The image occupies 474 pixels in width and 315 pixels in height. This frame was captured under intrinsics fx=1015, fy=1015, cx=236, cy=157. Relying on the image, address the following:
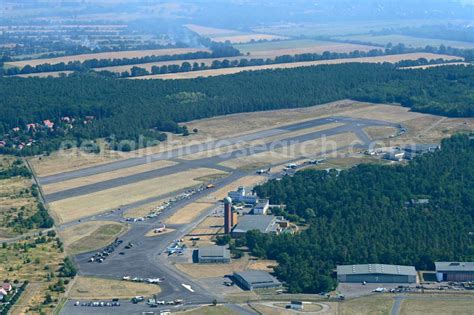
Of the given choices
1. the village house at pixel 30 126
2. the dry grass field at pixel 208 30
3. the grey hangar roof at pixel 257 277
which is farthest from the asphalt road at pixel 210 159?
the dry grass field at pixel 208 30

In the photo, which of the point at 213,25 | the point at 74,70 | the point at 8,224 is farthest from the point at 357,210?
the point at 213,25

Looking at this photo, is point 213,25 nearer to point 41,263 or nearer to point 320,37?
point 320,37

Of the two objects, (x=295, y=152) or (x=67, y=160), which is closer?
(x=67, y=160)

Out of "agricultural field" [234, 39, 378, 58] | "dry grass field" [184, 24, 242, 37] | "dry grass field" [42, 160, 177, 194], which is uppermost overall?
"dry grass field" [184, 24, 242, 37]

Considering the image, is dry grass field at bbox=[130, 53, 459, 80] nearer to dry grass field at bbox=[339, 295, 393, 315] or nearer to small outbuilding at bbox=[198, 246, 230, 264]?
small outbuilding at bbox=[198, 246, 230, 264]

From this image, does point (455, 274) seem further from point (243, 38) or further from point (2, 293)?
point (243, 38)

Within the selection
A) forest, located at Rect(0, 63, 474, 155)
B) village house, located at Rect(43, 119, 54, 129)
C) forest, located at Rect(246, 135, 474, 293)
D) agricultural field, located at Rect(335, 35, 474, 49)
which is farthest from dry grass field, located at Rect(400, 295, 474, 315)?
agricultural field, located at Rect(335, 35, 474, 49)

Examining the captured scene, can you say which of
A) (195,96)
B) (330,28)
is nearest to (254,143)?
(195,96)
